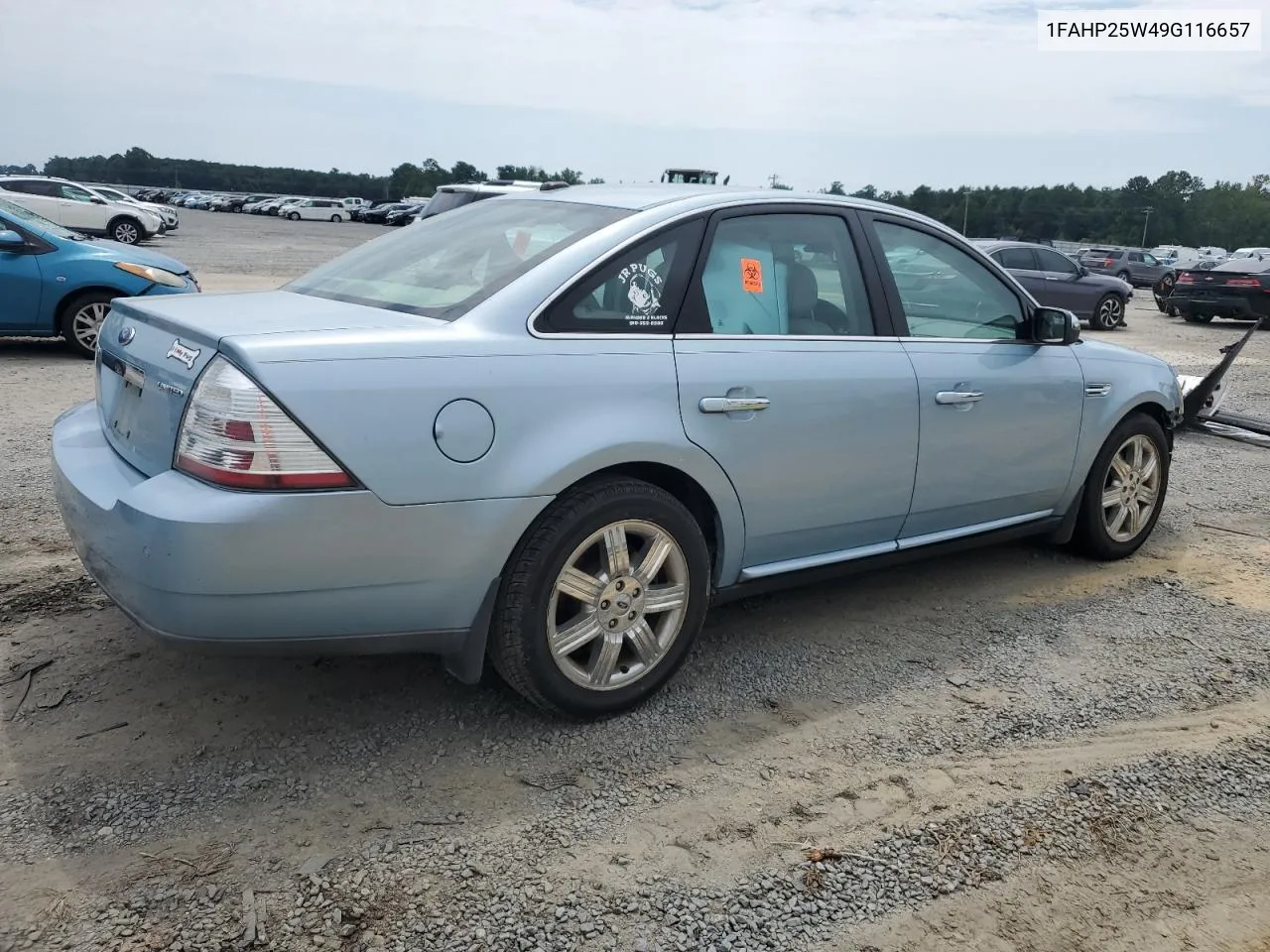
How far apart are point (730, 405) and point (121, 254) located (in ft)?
26.9

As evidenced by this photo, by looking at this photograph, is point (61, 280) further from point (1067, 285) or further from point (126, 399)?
point (1067, 285)

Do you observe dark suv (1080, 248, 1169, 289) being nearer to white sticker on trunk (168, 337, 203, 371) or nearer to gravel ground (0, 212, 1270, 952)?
gravel ground (0, 212, 1270, 952)

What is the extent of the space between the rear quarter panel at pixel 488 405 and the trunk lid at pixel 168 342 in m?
0.16

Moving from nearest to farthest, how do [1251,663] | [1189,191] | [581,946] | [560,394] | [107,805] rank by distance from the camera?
[581,946] → [107,805] → [560,394] → [1251,663] → [1189,191]

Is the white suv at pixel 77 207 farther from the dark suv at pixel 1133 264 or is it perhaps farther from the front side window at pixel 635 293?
the dark suv at pixel 1133 264

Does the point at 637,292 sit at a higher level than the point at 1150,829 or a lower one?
higher

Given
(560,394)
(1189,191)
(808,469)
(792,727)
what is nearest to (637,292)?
(560,394)

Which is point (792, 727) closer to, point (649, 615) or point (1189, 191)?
point (649, 615)

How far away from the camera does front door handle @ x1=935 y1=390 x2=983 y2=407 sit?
4066 millimetres

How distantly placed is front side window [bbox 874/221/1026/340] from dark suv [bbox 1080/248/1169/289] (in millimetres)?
33553

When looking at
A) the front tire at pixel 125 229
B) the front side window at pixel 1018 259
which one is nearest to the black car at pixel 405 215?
the front tire at pixel 125 229

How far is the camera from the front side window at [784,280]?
11.9 ft

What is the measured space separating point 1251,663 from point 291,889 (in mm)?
3463

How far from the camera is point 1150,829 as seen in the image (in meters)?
2.95
